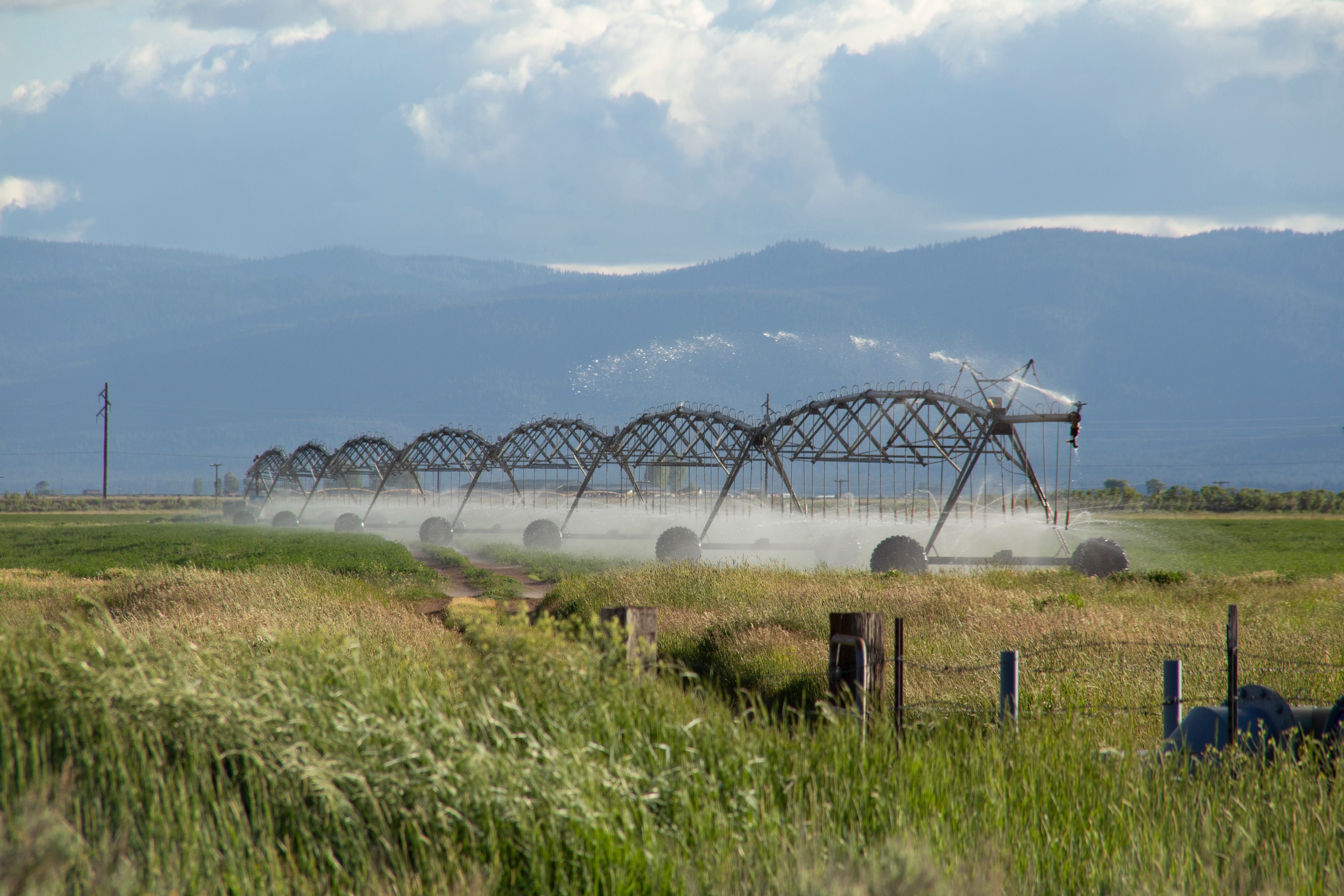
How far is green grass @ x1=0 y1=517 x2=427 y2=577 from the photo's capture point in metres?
31.2

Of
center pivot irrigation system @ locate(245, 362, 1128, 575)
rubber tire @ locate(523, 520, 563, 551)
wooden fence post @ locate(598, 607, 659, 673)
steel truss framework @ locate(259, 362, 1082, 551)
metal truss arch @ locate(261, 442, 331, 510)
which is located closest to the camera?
wooden fence post @ locate(598, 607, 659, 673)

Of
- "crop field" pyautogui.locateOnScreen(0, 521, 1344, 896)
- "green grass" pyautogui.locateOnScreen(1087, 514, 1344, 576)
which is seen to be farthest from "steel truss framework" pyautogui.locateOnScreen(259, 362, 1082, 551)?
"crop field" pyautogui.locateOnScreen(0, 521, 1344, 896)

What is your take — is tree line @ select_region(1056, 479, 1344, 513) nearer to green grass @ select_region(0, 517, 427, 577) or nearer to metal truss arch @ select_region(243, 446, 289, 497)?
metal truss arch @ select_region(243, 446, 289, 497)

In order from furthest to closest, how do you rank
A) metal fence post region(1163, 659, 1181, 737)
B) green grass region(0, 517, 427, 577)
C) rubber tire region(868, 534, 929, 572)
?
green grass region(0, 517, 427, 577) < rubber tire region(868, 534, 929, 572) < metal fence post region(1163, 659, 1181, 737)

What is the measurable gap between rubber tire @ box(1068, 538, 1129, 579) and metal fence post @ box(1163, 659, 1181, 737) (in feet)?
61.1

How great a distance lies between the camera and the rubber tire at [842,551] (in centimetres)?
3269

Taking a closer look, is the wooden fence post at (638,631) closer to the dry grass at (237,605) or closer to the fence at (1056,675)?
the fence at (1056,675)

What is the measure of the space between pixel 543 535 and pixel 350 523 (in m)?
24.8

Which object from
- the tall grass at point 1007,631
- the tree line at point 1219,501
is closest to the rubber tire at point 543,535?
the tall grass at point 1007,631

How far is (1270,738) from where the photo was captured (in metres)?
6.86

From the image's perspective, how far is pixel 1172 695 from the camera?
7977mm

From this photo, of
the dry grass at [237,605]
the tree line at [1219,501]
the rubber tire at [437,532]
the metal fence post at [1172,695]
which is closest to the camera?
the metal fence post at [1172,695]

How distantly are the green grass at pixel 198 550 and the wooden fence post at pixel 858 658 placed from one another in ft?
75.8

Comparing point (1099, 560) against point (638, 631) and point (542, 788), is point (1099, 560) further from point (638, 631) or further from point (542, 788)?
point (542, 788)
